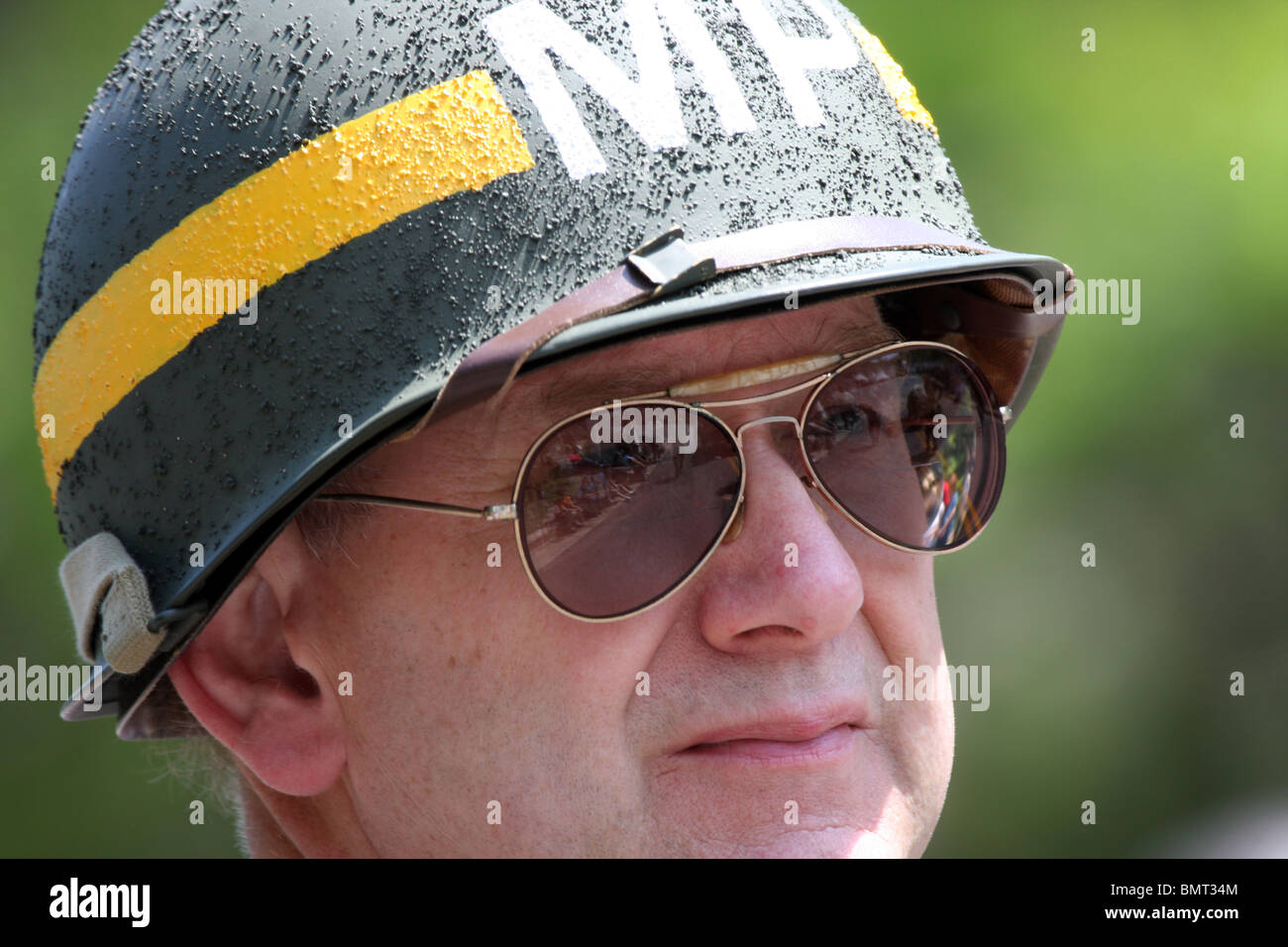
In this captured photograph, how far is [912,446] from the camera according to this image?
245 cm

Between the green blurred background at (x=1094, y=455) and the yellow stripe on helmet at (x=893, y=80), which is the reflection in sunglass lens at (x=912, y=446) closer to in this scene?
the yellow stripe on helmet at (x=893, y=80)

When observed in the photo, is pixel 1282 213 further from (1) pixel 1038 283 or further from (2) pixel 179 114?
(2) pixel 179 114

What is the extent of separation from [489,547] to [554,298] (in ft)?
1.30

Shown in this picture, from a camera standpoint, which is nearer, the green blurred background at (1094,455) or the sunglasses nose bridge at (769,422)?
the sunglasses nose bridge at (769,422)

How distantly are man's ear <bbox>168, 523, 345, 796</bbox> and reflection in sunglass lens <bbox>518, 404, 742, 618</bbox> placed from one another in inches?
16.8

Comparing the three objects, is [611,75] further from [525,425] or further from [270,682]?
[270,682]

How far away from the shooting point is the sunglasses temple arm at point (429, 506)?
2.18 m

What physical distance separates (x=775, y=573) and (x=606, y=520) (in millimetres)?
269

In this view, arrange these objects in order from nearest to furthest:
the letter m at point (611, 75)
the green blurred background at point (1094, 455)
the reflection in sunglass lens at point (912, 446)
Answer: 1. the letter m at point (611, 75)
2. the reflection in sunglass lens at point (912, 446)
3. the green blurred background at point (1094, 455)

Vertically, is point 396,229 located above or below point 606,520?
above

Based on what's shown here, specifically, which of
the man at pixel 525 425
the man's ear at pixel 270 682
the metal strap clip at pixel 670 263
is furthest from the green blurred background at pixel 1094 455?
the metal strap clip at pixel 670 263

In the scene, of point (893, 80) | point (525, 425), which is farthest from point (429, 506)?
point (893, 80)

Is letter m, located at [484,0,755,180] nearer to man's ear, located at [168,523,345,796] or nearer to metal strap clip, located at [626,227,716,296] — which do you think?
metal strap clip, located at [626,227,716,296]

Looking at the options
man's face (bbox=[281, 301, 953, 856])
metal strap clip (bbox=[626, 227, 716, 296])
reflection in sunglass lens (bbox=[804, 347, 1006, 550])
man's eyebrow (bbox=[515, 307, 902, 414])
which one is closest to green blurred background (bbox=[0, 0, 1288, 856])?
reflection in sunglass lens (bbox=[804, 347, 1006, 550])
